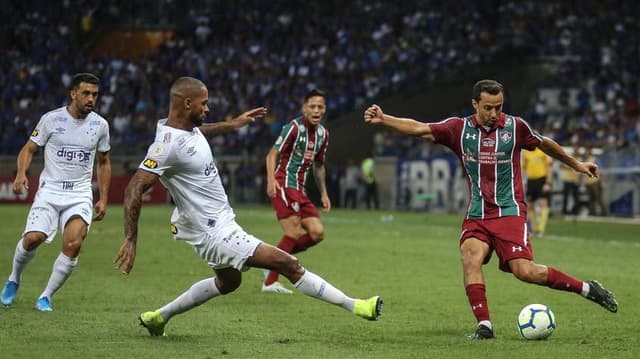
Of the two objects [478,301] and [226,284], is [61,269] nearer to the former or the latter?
[226,284]

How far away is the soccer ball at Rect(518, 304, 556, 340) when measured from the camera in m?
9.80

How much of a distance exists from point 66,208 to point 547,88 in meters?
33.9

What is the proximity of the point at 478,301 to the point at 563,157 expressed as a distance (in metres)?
1.62

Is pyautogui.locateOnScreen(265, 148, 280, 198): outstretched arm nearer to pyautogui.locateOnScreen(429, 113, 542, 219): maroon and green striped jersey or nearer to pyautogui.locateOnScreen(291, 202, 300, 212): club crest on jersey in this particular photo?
pyautogui.locateOnScreen(291, 202, 300, 212): club crest on jersey

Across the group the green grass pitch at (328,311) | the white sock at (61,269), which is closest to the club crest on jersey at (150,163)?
the green grass pitch at (328,311)

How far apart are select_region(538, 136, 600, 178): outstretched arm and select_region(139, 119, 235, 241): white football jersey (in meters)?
2.94

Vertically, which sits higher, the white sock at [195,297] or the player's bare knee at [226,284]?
the player's bare knee at [226,284]

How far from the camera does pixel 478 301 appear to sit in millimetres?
9945

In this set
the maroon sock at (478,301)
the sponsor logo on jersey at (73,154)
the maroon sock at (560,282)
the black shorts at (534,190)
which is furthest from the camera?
the black shorts at (534,190)

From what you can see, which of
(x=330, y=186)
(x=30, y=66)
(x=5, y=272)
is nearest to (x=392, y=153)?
(x=330, y=186)

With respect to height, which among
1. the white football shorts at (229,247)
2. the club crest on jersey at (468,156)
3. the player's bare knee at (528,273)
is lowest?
the player's bare knee at (528,273)

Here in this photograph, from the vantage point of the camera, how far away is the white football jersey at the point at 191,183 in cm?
912

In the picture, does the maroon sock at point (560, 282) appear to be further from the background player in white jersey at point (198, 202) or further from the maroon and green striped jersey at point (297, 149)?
the maroon and green striped jersey at point (297, 149)

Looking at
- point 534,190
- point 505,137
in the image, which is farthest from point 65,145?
point 534,190
